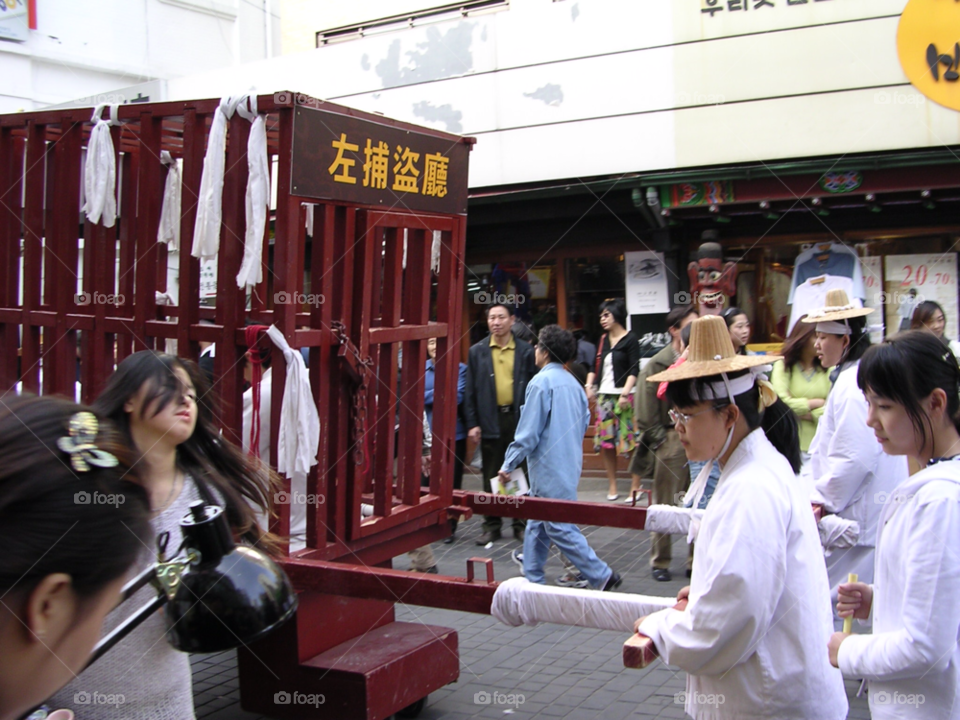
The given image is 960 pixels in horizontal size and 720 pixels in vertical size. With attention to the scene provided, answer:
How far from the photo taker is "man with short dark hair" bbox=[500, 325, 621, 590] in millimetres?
5875

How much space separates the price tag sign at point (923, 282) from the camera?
8.20 meters

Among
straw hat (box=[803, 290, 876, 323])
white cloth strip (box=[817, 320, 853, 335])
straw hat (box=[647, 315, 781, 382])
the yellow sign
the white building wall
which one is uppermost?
the white building wall

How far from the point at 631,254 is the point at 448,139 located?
5351 mm

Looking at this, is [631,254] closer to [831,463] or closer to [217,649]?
[831,463]

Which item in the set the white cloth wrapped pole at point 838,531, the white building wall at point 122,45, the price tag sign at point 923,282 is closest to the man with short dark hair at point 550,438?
the white cloth wrapped pole at point 838,531

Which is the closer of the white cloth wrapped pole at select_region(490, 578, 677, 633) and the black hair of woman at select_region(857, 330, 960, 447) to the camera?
the black hair of woman at select_region(857, 330, 960, 447)

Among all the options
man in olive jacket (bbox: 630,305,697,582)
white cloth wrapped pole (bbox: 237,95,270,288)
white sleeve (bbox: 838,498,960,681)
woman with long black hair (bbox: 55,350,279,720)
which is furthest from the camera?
man in olive jacket (bbox: 630,305,697,582)

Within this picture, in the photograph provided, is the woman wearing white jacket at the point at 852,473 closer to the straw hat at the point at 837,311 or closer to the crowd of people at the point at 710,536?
the straw hat at the point at 837,311

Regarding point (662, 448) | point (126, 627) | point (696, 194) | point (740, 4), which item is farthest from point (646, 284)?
point (126, 627)

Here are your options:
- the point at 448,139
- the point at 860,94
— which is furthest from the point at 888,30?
the point at 448,139

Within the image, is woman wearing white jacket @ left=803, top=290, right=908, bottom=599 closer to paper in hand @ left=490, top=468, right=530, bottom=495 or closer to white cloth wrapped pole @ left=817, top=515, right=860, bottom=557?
white cloth wrapped pole @ left=817, top=515, right=860, bottom=557

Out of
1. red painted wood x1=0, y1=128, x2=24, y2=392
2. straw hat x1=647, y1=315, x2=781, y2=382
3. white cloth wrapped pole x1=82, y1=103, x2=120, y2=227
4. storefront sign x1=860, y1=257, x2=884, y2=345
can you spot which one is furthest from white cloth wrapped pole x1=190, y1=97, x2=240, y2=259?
storefront sign x1=860, y1=257, x2=884, y2=345

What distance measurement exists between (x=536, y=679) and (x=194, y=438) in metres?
2.73

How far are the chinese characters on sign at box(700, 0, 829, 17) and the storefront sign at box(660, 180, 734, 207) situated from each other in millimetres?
1836
